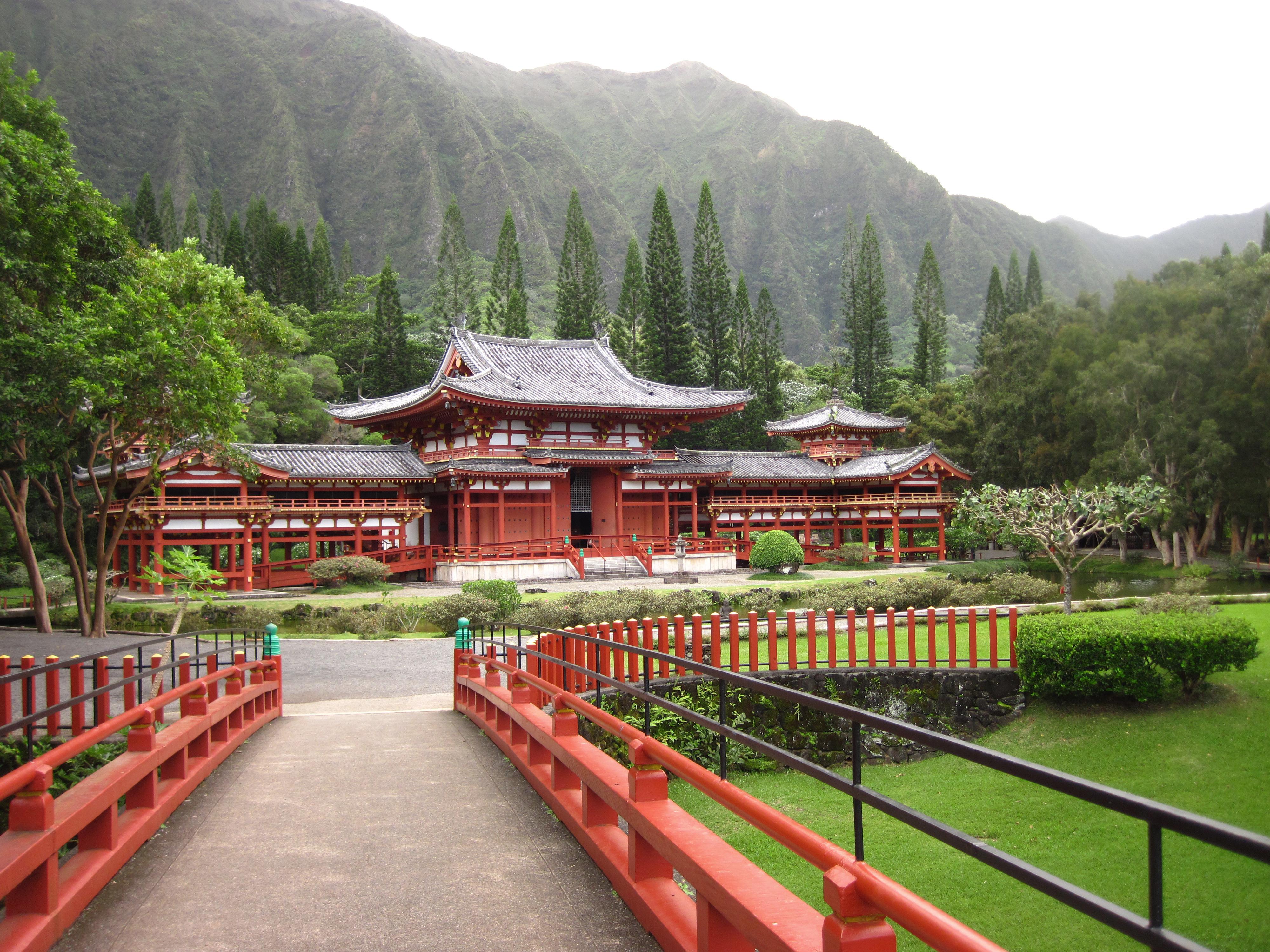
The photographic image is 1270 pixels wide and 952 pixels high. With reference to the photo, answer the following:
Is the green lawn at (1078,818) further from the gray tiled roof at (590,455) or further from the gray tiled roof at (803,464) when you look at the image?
the gray tiled roof at (803,464)

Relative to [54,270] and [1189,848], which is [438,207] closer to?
[54,270]

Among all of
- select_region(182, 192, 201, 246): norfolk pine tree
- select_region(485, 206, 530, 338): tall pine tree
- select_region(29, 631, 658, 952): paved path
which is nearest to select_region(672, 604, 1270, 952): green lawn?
select_region(29, 631, 658, 952): paved path

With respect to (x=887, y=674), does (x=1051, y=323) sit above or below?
above

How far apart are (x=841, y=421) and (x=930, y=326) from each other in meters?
25.4

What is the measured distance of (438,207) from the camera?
113 m

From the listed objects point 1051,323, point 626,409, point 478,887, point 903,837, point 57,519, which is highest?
point 1051,323

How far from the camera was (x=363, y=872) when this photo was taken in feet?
16.1

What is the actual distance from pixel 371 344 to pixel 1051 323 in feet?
127

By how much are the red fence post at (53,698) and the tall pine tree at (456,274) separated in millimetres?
53204

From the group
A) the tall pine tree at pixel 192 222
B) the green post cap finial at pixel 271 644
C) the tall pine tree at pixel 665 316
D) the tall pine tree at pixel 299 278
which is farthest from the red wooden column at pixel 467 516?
the tall pine tree at pixel 192 222

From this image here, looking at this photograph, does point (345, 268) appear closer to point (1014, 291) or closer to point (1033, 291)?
point (1014, 291)

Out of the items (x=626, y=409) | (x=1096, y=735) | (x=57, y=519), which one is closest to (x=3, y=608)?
(x=57, y=519)

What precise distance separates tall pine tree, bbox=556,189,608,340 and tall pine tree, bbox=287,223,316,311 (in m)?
16.0

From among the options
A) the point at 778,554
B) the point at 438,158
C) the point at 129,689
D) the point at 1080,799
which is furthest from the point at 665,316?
the point at 438,158
